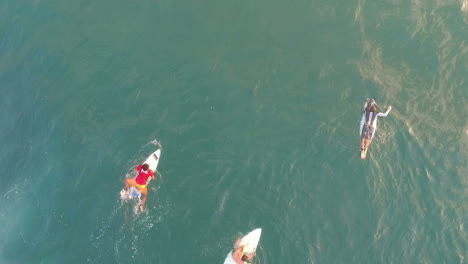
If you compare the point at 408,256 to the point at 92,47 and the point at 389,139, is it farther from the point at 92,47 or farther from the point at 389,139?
the point at 92,47

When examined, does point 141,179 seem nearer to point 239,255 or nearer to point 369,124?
point 239,255

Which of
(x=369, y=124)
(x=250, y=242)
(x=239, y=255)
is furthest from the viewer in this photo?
(x=369, y=124)

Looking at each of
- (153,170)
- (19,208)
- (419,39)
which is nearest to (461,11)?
(419,39)

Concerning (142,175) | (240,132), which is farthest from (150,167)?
(240,132)

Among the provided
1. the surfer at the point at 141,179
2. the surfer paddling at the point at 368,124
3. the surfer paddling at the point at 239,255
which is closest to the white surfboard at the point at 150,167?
the surfer at the point at 141,179

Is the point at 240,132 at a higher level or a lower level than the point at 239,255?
higher

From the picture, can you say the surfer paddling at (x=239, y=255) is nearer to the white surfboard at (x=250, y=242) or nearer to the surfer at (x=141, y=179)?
the white surfboard at (x=250, y=242)

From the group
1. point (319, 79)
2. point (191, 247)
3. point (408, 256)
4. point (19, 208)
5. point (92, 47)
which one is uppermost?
point (92, 47)

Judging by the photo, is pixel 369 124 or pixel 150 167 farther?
pixel 150 167
